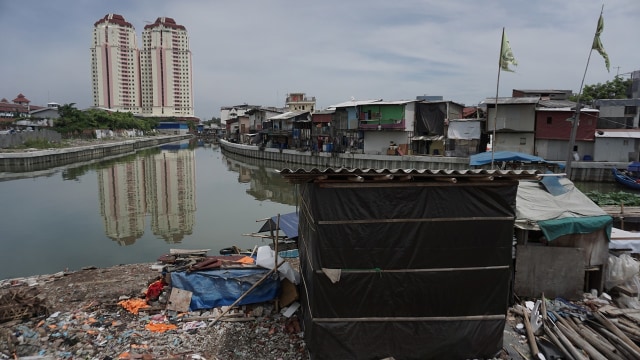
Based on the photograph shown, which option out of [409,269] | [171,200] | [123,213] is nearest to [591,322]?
[409,269]

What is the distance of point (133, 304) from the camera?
7.25m

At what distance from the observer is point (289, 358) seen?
5.73m

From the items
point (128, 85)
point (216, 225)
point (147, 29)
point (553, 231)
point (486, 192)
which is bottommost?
point (216, 225)

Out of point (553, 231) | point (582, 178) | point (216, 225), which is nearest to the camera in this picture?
point (553, 231)

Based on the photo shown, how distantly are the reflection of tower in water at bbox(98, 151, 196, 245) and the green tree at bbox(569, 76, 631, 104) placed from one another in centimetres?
3960

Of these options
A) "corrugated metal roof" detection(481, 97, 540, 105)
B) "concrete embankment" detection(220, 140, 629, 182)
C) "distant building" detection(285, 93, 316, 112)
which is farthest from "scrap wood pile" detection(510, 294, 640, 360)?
"distant building" detection(285, 93, 316, 112)

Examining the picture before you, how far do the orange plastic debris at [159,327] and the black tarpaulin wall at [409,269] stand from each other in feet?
8.18

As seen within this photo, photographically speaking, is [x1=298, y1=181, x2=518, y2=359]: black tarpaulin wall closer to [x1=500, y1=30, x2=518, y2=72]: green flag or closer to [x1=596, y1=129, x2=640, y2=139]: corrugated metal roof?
[x1=500, y1=30, x2=518, y2=72]: green flag

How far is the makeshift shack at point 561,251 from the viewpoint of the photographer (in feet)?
22.7

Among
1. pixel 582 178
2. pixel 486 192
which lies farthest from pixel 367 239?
pixel 582 178

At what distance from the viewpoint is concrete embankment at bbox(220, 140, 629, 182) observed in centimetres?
2861

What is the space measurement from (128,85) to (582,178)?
4448 inches

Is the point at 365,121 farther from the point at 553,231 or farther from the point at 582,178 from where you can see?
the point at 553,231

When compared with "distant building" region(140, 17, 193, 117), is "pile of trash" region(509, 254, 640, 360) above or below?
below
